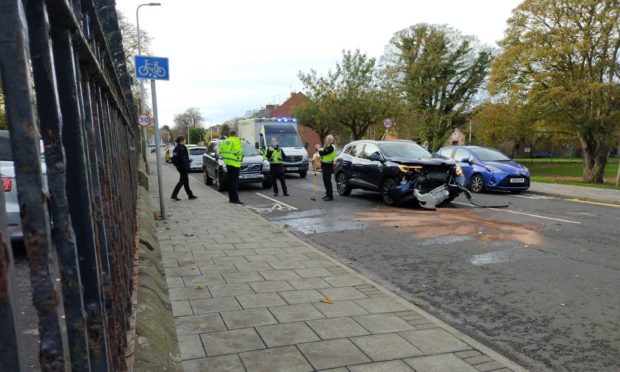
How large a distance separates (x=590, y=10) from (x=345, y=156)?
1650 centimetres

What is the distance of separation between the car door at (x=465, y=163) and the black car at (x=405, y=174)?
3.73 m

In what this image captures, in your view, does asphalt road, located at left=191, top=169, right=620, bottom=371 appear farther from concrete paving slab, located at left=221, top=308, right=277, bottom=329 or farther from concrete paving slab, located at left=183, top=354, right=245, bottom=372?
concrete paving slab, located at left=183, top=354, right=245, bottom=372

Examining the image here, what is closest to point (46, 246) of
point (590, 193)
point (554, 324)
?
point (554, 324)

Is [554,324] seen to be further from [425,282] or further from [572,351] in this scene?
[425,282]

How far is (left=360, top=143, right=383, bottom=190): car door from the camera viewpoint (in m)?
12.7

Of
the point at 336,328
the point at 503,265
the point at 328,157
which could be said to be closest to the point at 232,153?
the point at 328,157

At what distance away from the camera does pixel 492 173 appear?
1533 cm

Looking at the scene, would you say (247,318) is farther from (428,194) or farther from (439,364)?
(428,194)

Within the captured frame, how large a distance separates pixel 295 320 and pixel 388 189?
8504mm

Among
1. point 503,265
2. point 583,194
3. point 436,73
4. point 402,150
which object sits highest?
point 436,73

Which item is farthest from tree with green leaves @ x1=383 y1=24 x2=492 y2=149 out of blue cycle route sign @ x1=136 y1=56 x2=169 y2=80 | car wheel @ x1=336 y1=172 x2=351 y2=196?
blue cycle route sign @ x1=136 y1=56 x2=169 y2=80

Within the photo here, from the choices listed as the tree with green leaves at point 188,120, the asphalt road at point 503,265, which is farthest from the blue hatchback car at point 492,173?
the tree with green leaves at point 188,120

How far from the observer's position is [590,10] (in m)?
22.1

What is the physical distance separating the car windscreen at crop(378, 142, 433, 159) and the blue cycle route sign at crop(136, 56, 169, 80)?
20.4 feet
